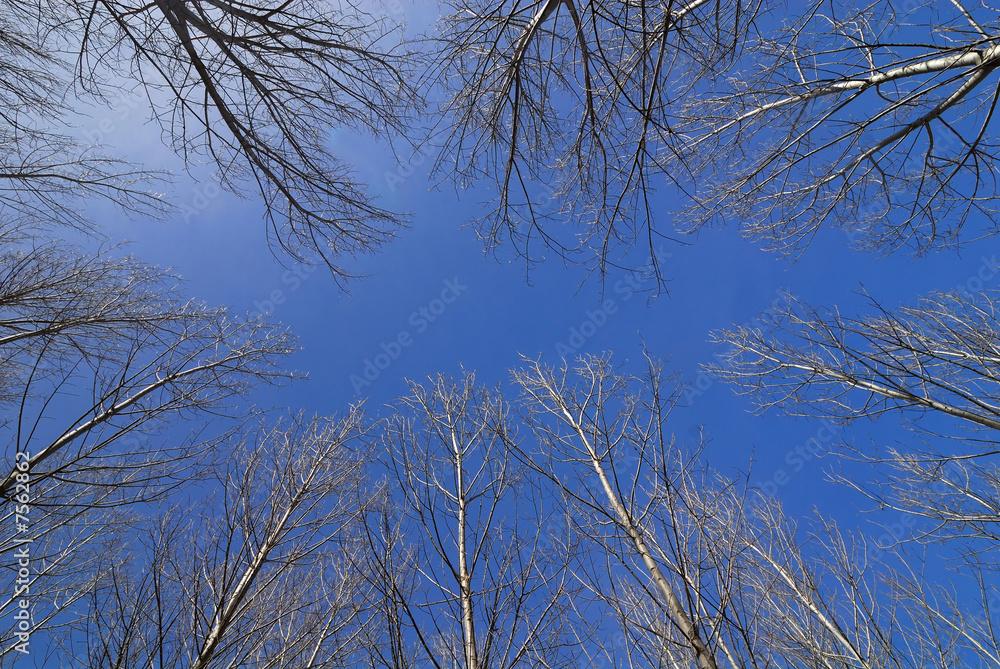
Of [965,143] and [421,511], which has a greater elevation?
[965,143]

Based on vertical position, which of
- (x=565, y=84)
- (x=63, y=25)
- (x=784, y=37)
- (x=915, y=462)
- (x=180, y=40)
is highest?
(x=63, y=25)

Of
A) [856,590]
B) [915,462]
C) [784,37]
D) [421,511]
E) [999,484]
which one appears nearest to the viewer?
[421,511]

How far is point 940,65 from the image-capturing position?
3.10 m

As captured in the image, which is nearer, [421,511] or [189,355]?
[421,511]

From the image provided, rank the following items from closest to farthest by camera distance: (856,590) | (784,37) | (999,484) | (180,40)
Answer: (180,40) < (784,37) < (856,590) < (999,484)

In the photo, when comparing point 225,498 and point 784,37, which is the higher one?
point 784,37

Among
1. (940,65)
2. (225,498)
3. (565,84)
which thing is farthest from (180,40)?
(940,65)

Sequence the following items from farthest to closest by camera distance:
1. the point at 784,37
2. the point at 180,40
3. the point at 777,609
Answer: the point at 777,609 < the point at 784,37 < the point at 180,40

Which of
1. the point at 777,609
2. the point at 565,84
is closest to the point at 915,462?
the point at 777,609

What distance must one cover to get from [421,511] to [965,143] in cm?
528

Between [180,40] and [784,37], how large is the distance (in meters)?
4.42

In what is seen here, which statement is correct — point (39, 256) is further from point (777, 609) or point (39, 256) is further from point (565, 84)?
point (777, 609)

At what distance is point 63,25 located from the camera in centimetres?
267

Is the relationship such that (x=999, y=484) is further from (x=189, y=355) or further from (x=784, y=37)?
(x=189, y=355)
